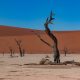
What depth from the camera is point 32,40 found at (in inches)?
4796

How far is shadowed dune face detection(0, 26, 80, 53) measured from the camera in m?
107

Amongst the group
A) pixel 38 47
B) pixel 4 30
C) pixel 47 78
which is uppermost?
pixel 4 30

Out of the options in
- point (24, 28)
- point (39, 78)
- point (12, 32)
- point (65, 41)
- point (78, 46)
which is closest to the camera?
point (39, 78)

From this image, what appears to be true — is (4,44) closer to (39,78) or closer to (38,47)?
(38,47)

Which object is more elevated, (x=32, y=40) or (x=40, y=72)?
(x=32, y=40)

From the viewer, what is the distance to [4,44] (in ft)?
380

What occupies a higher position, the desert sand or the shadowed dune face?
the shadowed dune face

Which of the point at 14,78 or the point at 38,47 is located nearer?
the point at 14,78

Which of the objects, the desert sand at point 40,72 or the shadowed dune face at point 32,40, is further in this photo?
the shadowed dune face at point 32,40

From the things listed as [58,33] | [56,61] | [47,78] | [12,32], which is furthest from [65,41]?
[47,78]

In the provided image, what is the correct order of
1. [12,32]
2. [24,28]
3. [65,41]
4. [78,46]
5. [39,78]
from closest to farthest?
[39,78]
[78,46]
[65,41]
[12,32]
[24,28]

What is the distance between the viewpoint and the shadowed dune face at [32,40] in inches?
4225

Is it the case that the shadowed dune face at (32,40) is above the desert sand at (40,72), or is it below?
above

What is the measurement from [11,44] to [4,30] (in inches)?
1016
